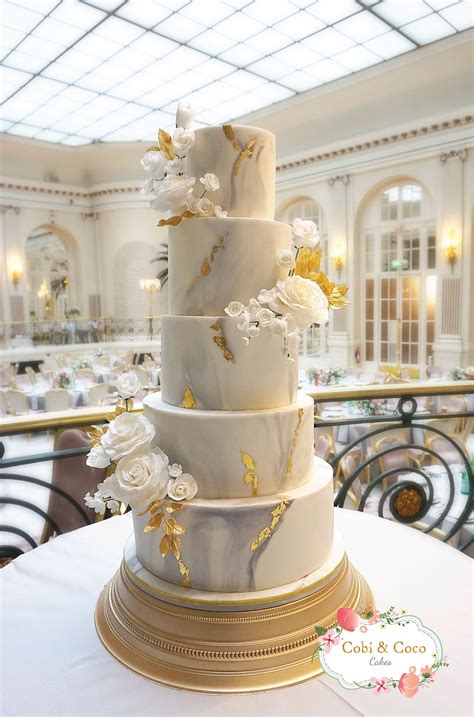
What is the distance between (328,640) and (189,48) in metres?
10.0

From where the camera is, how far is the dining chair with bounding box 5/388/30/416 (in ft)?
27.1

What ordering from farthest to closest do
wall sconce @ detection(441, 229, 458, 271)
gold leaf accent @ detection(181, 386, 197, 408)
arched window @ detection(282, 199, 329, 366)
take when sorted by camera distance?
arched window @ detection(282, 199, 329, 366) → wall sconce @ detection(441, 229, 458, 271) → gold leaf accent @ detection(181, 386, 197, 408)

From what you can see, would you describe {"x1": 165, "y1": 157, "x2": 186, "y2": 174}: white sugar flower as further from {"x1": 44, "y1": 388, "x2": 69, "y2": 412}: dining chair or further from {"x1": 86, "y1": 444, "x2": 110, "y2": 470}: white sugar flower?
{"x1": 44, "y1": 388, "x2": 69, "y2": 412}: dining chair

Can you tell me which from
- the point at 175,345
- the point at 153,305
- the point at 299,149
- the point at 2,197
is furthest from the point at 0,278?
the point at 175,345

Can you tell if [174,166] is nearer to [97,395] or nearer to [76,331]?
[97,395]

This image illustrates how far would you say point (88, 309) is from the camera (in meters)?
16.7

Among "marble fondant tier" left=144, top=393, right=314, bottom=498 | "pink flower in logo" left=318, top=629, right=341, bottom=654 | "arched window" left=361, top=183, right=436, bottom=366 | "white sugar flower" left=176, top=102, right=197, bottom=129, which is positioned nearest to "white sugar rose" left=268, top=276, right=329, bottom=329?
"marble fondant tier" left=144, top=393, right=314, bottom=498

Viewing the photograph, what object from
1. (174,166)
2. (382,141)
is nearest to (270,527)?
(174,166)

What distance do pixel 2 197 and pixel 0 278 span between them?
7.35 ft

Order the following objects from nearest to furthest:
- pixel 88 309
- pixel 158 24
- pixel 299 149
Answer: pixel 158 24 < pixel 299 149 < pixel 88 309

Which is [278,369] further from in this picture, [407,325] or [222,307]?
[407,325]

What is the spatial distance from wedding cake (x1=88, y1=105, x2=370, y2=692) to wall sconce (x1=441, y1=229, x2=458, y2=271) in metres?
9.97

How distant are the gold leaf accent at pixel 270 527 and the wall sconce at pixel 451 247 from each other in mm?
10308

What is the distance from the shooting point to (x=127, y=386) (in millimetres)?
1343
